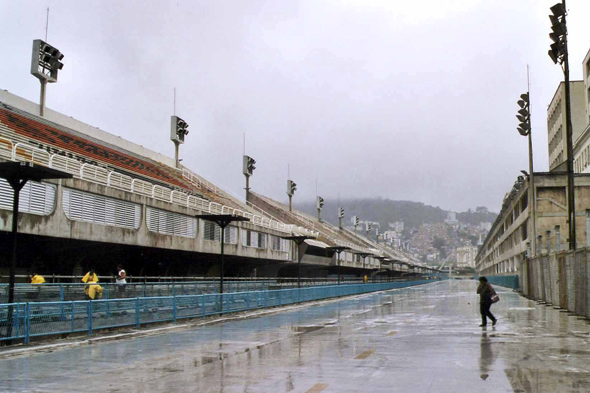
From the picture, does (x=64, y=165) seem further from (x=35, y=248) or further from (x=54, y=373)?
(x=54, y=373)

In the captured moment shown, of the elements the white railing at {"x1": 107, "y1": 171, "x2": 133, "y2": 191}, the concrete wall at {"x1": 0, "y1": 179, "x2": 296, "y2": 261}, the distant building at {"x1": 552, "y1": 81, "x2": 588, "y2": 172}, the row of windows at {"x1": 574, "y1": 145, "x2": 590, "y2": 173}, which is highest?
the distant building at {"x1": 552, "y1": 81, "x2": 588, "y2": 172}

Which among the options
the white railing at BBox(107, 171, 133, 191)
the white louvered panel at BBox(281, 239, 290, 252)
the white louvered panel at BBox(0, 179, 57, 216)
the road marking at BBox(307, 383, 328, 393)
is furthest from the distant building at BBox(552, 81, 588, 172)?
the road marking at BBox(307, 383, 328, 393)

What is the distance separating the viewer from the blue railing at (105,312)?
574 inches

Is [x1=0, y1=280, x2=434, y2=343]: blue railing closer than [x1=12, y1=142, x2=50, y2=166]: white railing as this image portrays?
Yes

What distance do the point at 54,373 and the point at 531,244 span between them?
40692 mm

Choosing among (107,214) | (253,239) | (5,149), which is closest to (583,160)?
(253,239)

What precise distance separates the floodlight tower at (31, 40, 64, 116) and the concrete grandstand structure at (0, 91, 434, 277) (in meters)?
1.99

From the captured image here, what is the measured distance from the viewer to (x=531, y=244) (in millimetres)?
44906

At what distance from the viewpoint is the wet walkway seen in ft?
31.0

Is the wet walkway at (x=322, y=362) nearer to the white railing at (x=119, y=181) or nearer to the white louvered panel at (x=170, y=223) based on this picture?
the white railing at (x=119, y=181)

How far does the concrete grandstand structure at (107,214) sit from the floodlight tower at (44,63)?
1988 mm

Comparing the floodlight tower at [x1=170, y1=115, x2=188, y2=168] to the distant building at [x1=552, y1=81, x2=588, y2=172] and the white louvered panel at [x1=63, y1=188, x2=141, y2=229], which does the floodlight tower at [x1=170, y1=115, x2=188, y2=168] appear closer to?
the white louvered panel at [x1=63, y1=188, x2=141, y2=229]

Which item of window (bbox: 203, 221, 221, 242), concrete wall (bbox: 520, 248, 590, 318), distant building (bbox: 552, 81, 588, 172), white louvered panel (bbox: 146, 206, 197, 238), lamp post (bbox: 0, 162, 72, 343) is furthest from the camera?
distant building (bbox: 552, 81, 588, 172)

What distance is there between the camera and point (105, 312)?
17578 millimetres
